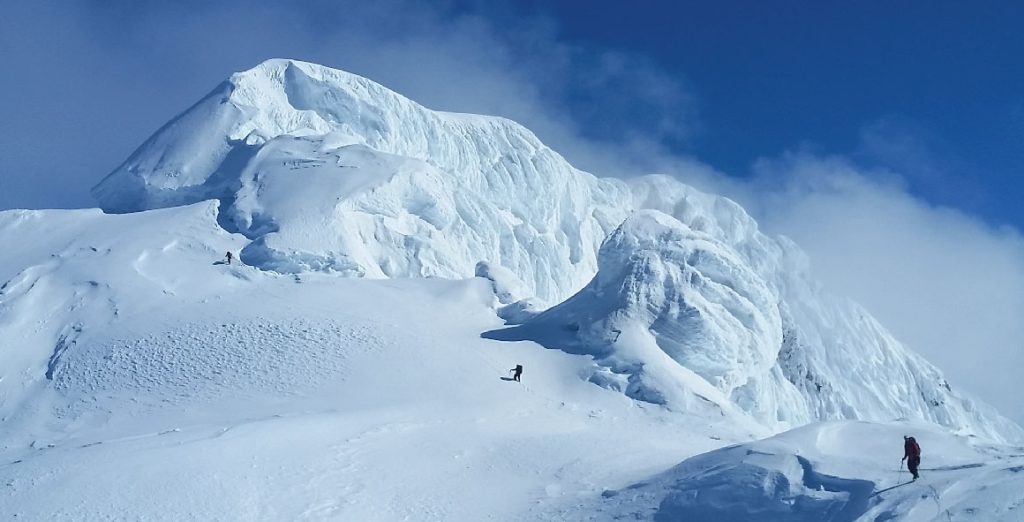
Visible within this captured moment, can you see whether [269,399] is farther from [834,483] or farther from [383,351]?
[834,483]

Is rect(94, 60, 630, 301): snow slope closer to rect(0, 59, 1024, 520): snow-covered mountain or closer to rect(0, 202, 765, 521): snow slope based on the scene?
rect(0, 59, 1024, 520): snow-covered mountain

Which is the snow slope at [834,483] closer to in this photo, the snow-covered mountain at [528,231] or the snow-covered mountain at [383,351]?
the snow-covered mountain at [383,351]

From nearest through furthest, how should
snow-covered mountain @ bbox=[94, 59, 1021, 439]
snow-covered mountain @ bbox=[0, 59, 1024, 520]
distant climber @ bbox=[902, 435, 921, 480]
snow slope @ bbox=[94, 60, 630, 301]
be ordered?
distant climber @ bbox=[902, 435, 921, 480]
snow-covered mountain @ bbox=[0, 59, 1024, 520]
snow-covered mountain @ bbox=[94, 59, 1021, 439]
snow slope @ bbox=[94, 60, 630, 301]

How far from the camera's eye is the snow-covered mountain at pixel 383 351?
15.6 m

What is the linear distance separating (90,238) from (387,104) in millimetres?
19725

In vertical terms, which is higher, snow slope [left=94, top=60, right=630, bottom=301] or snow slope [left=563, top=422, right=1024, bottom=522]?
snow slope [left=94, top=60, right=630, bottom=301]

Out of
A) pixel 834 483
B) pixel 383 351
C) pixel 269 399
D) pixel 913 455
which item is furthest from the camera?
pixel 383 351

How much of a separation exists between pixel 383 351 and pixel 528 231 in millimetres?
26329

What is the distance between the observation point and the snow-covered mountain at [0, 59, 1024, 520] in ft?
51.3

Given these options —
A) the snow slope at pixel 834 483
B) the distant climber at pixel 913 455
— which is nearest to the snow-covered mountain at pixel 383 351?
the snow slope at pixel 834 483

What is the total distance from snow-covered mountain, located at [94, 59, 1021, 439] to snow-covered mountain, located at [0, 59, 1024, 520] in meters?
0.14

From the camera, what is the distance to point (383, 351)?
25969 millimetres

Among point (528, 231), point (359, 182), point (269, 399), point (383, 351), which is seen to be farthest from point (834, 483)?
point (528, 231)

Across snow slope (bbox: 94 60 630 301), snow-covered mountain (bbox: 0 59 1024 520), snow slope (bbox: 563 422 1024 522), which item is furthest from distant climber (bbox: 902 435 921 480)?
snow slope (bbox: 94 60 630 301)
